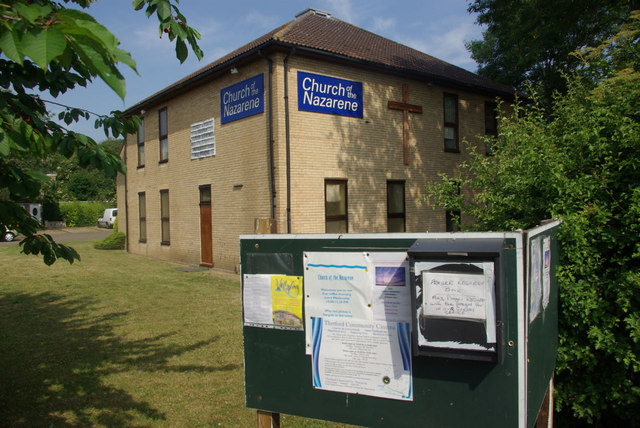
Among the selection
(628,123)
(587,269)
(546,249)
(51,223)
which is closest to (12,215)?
(546,249)

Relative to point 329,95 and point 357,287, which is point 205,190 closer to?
point 329,95

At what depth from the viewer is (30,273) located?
52.2 feet

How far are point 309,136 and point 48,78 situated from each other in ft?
32.3

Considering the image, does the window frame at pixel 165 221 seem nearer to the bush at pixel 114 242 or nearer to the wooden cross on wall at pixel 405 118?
the bush at pixel 114 242

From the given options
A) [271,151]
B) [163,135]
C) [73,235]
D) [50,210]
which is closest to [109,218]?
[50,210]

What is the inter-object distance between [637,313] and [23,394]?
19.8ft

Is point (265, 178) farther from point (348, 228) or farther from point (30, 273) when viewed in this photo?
point (30, 273)

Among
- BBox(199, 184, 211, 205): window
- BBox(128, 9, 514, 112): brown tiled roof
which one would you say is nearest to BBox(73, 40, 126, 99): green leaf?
BBox(128, 9, 514, 112): brown tiled roof

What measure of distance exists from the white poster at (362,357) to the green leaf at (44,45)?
1.71m

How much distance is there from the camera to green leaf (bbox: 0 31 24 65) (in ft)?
5.17

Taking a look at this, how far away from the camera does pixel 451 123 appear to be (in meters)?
17.3

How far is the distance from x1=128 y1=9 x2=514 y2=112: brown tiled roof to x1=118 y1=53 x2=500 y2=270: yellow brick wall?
1.45 feet

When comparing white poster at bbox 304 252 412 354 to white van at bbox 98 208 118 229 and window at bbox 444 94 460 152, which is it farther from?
white van at bbox 98 208 118 229

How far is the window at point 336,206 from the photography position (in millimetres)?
13773
